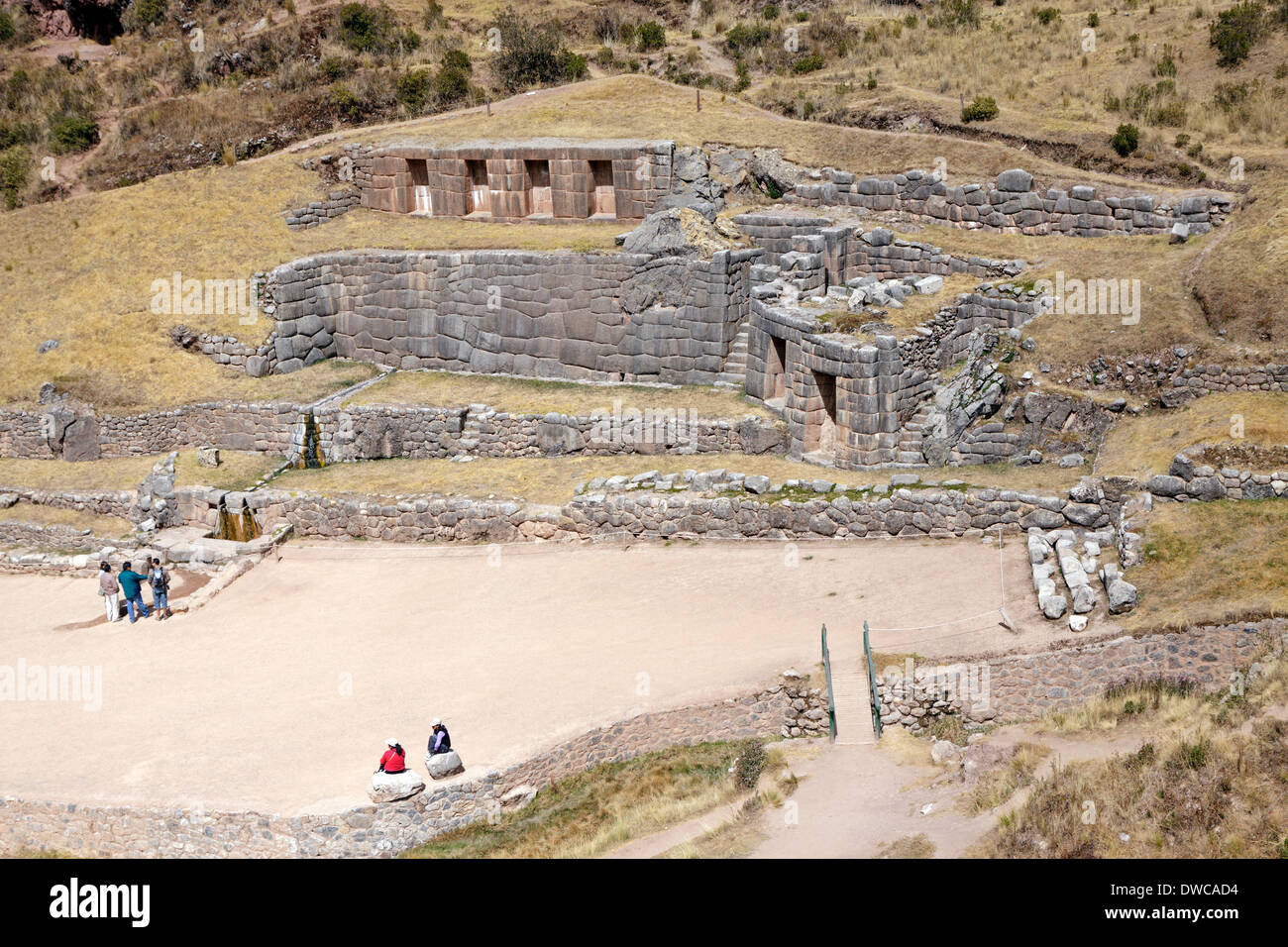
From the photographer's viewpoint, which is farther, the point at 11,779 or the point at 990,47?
the point at 990,47

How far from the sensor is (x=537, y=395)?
30031mm

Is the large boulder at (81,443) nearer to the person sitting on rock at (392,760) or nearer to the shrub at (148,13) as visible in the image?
the person sitting on rock at (392,760)

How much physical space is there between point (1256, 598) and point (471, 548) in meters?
11.7

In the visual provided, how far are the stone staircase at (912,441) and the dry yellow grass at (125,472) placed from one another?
438 inches

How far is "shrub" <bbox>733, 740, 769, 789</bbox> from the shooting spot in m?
17.8

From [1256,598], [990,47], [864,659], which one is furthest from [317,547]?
[990,47]

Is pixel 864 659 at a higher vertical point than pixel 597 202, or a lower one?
lower

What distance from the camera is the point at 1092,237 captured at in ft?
101

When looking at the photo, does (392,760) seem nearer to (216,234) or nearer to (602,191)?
(602,191)

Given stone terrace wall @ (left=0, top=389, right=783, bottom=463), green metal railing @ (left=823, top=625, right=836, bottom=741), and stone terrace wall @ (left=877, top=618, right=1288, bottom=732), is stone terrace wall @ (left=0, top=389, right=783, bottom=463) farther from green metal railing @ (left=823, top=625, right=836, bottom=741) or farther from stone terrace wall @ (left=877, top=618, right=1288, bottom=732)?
stone terrace wall @ (left=877, top=618, right=1288, bottom=732)

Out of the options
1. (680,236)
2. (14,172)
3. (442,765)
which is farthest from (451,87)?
(442,765)

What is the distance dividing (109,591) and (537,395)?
30.9 ft

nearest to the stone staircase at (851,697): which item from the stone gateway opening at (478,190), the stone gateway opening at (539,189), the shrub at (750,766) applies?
the shrub at (750,766)

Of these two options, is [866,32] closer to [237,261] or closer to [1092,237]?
[1092,237]
